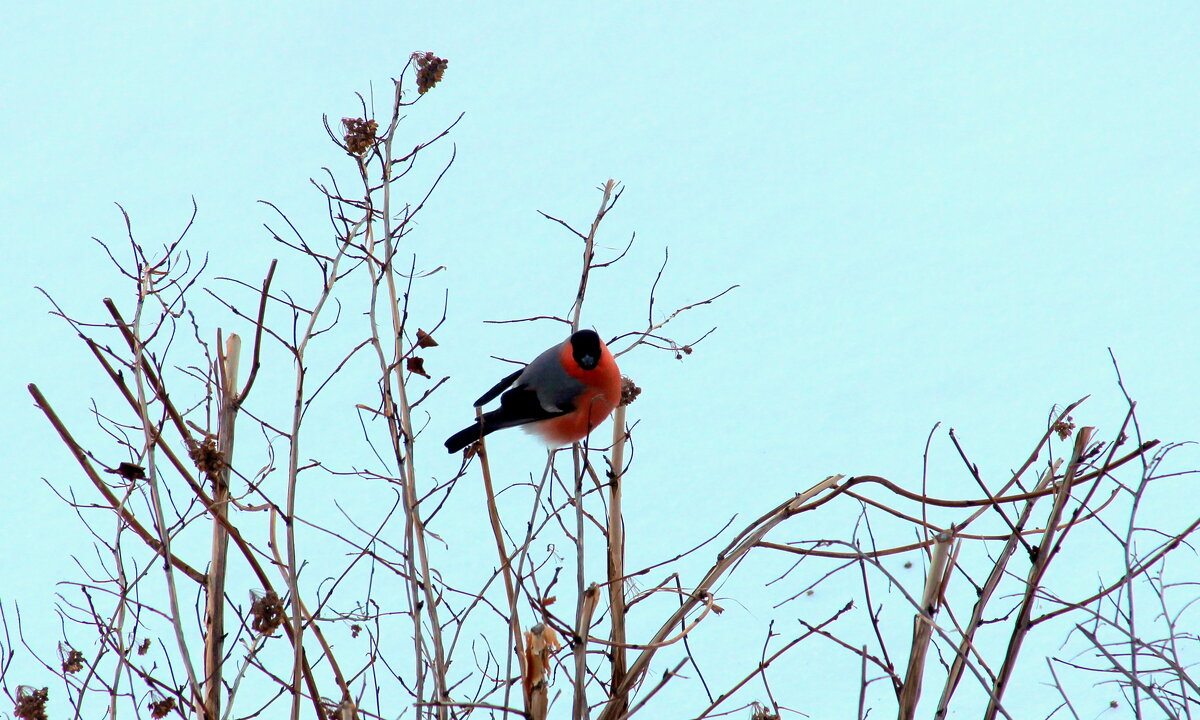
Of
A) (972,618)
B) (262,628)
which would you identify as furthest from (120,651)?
(972,618)

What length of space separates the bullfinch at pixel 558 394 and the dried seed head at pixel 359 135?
A: 81 cm

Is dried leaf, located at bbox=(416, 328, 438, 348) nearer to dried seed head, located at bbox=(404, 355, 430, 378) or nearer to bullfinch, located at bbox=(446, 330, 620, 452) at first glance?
dried seed head, located at bbox=(404, 355, 430, 378)

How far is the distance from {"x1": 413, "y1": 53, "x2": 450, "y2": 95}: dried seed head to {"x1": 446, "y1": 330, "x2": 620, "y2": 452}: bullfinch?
0.79 m

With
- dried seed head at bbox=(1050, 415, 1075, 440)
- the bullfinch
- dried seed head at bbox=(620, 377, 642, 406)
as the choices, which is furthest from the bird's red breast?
dried seed head at bbox=(1050, 415, 1075, 440)

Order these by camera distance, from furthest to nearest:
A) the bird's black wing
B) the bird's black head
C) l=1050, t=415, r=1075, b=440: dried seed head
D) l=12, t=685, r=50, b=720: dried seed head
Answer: the bird's black wing, the bird's black head, l=1050, t=415, r=1075, b=440: dried seed head, l=12, t=685, r=50, b=720: dried seed head

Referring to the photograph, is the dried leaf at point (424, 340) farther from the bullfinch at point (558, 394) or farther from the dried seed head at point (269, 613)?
the bullfinch at point (558, 394)

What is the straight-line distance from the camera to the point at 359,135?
1227 mm

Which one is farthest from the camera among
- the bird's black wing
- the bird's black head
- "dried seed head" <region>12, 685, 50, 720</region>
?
the bird's black wing

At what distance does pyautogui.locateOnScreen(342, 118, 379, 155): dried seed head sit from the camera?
1.22 m

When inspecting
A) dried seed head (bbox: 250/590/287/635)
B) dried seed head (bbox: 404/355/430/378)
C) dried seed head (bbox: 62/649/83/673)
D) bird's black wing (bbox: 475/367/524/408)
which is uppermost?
bird's black wing (bbox: 475/367/524/408)

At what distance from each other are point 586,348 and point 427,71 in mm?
835

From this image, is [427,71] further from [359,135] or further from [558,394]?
[558,394]

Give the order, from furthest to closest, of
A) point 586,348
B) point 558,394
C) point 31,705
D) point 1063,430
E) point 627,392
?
point 558,394 → point 586,348 → point 627,392 → point 1063,430 → point 31,705

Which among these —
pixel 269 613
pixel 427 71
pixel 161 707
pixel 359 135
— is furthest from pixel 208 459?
pixel 427 71
